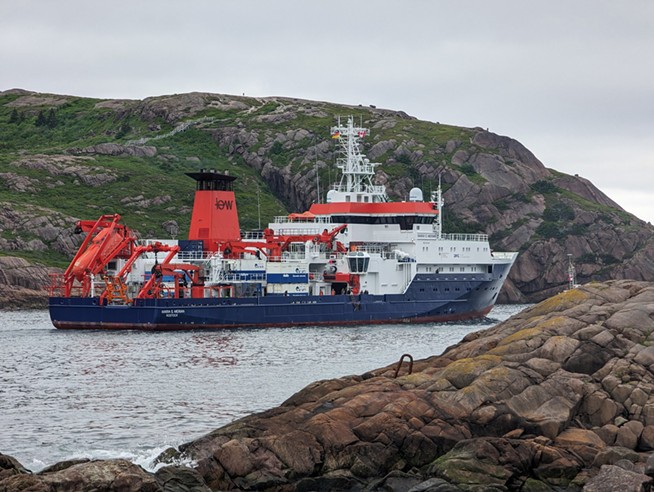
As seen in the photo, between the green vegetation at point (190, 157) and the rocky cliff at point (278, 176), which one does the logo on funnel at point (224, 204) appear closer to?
the rocky cliff at point (278, 176)

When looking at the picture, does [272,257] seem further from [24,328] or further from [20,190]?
[20,190]

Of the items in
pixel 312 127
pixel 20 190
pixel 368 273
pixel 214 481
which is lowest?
Result: pixel 214 481

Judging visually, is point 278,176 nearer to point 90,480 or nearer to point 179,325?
point 179,325

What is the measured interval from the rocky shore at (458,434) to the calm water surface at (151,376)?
340 cm

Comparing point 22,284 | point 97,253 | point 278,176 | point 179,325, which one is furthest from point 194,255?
point 278,176

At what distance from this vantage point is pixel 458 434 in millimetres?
25141

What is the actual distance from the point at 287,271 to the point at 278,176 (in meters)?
70.4

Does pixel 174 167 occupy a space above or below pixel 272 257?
above

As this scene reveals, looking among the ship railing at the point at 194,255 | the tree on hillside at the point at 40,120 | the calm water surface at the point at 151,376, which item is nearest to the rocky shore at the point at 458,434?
the calm water surface at the point at 151,376

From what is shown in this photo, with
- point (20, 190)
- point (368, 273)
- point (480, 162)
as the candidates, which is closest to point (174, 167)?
point (20, 190)

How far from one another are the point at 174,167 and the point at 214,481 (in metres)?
126

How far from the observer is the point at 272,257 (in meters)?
78.1

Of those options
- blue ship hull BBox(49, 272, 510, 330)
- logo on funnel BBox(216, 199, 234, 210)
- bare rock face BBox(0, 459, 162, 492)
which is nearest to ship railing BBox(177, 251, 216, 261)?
logo on funnel BBox(216, 199, 234, 210)

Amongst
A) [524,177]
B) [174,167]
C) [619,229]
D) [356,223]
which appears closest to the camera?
[356,223]
